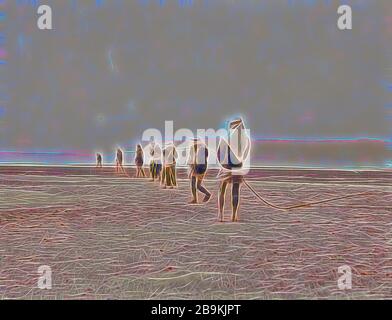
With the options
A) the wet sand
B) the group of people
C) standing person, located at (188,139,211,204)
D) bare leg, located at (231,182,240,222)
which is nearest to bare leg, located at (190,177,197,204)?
the group of people

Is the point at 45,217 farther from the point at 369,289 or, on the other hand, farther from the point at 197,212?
the point at 369,289

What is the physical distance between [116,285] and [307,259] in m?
2.32

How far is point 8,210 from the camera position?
7570mm

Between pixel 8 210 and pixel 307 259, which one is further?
pixel 8 210

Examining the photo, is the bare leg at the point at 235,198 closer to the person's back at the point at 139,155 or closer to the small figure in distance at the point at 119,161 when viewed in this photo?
the person's back at the point at 139,155

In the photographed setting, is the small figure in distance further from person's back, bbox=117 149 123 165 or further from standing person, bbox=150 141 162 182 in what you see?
standing person, bbox=150 141 162 182

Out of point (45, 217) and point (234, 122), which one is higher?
point (234, 122)

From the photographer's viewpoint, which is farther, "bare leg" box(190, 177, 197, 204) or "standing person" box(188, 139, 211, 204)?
"bare leg" box(190, 177, 197, 204)

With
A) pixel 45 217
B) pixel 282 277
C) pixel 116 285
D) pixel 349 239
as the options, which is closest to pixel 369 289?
pixel 282 277

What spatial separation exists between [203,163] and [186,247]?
2.75 m

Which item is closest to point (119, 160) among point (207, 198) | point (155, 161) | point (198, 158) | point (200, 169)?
point (155, 161)

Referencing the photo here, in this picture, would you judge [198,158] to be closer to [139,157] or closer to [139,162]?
[139,157]

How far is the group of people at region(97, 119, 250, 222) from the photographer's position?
5.89 meters

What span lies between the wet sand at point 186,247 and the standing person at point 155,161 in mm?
1550
